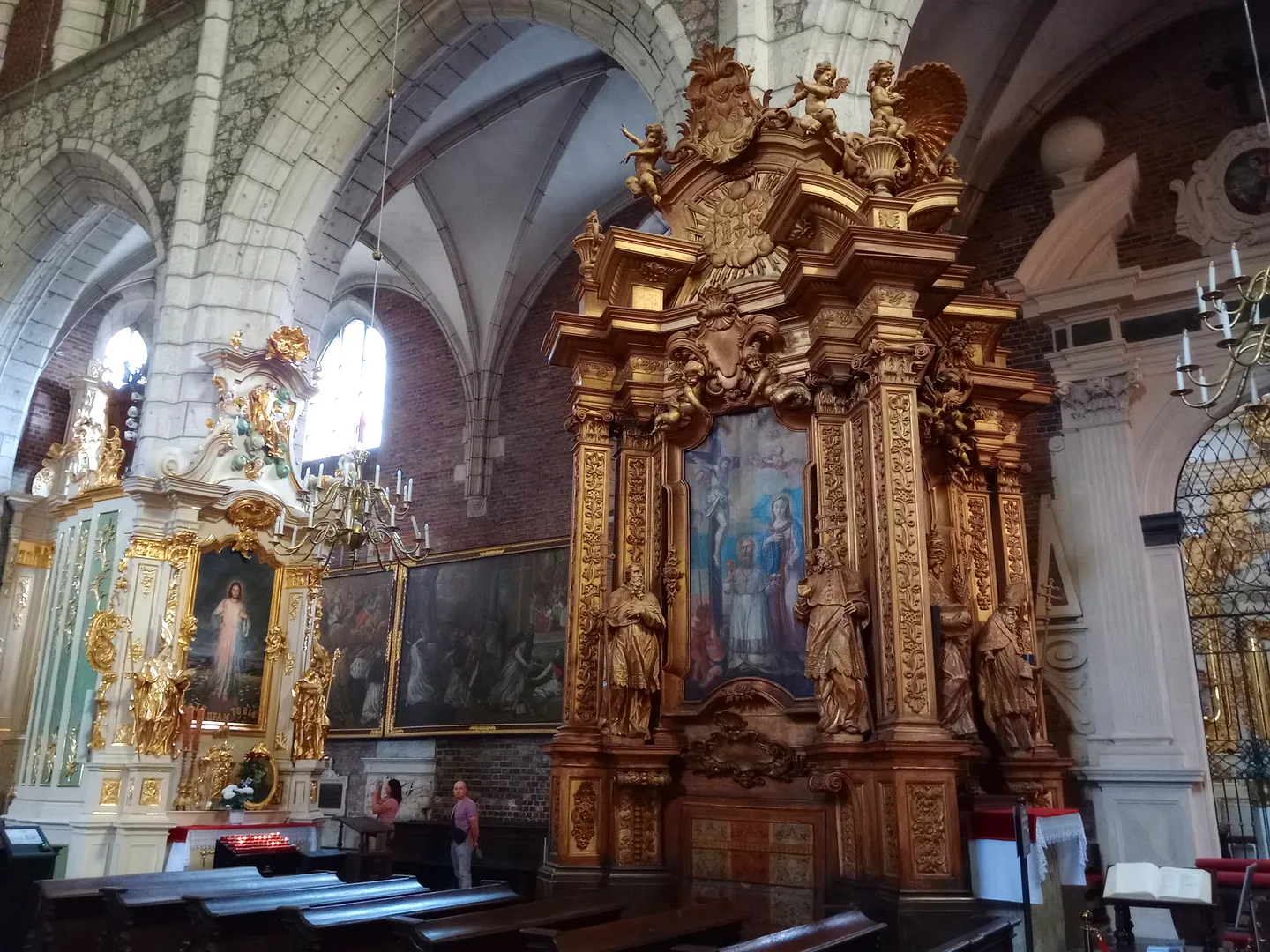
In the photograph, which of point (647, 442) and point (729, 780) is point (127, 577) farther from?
point (729, 780)

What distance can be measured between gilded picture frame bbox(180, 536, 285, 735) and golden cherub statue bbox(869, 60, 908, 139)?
625 cm

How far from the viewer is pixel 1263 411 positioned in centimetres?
536

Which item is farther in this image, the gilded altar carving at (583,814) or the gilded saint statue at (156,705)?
the gilded saint statue at (156,705)

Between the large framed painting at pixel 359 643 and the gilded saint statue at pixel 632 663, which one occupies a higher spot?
the large framed painting at pixel 359 643

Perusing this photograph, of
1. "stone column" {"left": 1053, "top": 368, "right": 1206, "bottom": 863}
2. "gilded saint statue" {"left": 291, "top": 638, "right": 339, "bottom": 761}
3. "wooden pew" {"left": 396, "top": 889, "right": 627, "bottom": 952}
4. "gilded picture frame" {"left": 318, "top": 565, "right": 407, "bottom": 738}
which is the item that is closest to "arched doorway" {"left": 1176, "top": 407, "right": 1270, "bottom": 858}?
"stone column" {"left": 1053, "top": 368, "right": 1206, "bottom": 863}

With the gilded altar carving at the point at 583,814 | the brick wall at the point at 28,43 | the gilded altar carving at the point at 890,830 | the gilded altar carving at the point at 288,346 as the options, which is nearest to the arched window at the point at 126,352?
the brick wall at the point at 28,43

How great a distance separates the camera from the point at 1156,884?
5.55 m

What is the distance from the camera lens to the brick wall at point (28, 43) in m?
13.5

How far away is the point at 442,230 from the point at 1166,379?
920 centimetres

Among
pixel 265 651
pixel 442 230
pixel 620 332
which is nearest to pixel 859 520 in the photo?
pixel 620 332

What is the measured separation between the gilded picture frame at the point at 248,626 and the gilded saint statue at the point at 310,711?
8.9 inches

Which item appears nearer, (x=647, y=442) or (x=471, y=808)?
(x=647, y=442)

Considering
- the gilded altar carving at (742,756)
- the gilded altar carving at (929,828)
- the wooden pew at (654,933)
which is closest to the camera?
the wooden pew at (654,933)

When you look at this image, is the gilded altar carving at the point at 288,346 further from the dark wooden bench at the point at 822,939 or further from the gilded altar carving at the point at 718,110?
the dark wooden bench at the point at 822,939
